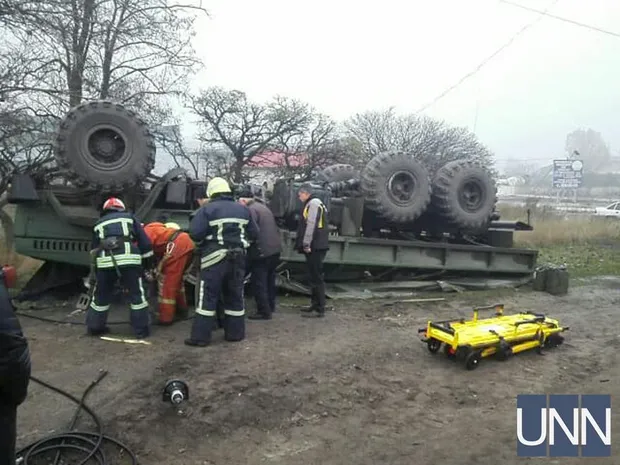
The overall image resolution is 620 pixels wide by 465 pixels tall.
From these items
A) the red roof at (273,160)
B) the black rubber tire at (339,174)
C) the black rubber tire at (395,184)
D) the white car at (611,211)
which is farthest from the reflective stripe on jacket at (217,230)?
the white car at (611,211)

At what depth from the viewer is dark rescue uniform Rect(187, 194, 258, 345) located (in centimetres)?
582

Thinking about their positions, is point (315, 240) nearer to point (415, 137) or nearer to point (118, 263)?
point (118, 263)

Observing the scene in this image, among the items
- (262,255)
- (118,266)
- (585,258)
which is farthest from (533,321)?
(585,258)

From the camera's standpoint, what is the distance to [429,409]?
175 inches

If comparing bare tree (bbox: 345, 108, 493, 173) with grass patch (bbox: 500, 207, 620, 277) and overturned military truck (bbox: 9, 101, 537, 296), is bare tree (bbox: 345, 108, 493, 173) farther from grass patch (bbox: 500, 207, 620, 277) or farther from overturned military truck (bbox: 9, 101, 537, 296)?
overturned military truck (bbox: 9, 101, 537, 296)

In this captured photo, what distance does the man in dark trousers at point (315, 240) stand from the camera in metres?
7.06

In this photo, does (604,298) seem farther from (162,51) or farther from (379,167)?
(162,51)

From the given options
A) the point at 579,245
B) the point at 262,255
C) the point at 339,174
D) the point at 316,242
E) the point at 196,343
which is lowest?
the point at 196,343

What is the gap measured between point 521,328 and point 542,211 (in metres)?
20.6

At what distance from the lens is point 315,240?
7129 mm

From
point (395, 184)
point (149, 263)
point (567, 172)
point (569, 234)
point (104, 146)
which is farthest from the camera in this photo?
point (567, 172)

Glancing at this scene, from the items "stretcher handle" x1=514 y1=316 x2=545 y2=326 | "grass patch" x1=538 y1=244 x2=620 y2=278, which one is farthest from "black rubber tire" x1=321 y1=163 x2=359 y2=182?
"stretcher handle" x1=514 y1=316 x2=545 y2=326

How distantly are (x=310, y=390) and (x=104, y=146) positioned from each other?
3.94m

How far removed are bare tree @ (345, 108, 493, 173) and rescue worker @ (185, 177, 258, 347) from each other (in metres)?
19.0
